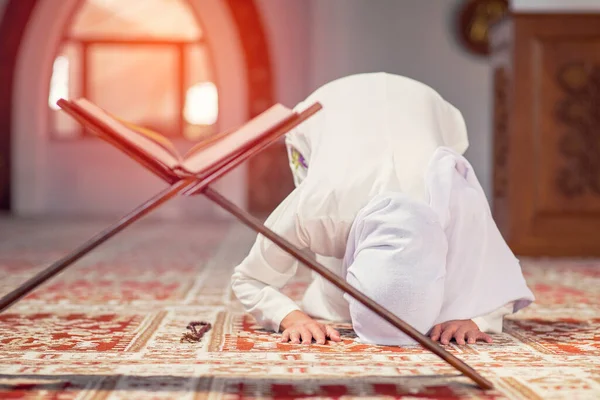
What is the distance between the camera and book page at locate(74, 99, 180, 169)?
189 centimetres

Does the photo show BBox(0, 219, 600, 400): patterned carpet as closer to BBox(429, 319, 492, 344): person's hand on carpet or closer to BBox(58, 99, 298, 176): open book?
BBox(429, 319, 492, 344): person's hand on carpet

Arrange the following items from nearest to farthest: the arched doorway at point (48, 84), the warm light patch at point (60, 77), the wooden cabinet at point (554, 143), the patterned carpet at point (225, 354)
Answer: the patterned carpet at point (225, 354) < the wooden cabinet at point (554, 143) < the arched doorway at point (48, 84) < the warm light patch at point (60, 77)

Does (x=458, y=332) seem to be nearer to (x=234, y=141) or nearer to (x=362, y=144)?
(x=362, y=144)

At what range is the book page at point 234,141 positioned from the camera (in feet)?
6.23

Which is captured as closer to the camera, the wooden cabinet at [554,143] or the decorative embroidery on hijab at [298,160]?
the decorative embroidery on hijab at [298,160]

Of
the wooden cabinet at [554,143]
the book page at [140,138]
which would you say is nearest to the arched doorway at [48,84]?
the wooden cabinet at [554,143]

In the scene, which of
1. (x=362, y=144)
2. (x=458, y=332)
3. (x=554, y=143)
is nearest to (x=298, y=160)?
(x=362, y=144)

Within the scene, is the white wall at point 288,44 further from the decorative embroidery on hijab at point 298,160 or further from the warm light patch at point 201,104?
the decorative embroidery on hijab at point 298,160

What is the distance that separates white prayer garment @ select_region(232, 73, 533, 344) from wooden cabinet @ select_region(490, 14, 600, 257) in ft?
9.72

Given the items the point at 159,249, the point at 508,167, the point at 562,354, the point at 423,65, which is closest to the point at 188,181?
the point at 562,354

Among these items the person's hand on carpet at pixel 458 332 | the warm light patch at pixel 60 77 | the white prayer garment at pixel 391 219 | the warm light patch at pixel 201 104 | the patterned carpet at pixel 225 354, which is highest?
the warm light patch at pixel 60 77

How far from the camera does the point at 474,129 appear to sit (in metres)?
10.1

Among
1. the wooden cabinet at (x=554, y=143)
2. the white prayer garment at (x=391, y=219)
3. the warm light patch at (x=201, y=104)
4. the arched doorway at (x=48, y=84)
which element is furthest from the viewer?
the warm light patch at (x=201, y=104)

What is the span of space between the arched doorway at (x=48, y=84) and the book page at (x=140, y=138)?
8609mm
